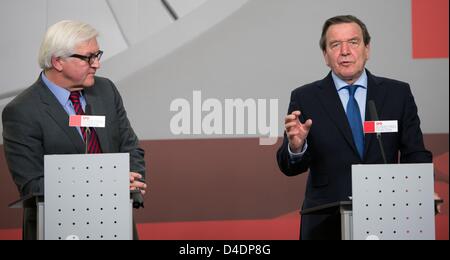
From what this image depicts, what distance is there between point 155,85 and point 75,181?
179 centimetres

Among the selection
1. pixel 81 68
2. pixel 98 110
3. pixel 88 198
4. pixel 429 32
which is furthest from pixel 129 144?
pixel 429 32

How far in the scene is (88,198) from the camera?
3619mm

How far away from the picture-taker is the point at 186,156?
5.41 meters

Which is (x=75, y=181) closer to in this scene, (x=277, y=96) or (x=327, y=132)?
(x=327, y=132)

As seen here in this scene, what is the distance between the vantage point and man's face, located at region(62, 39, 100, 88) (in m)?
4.28

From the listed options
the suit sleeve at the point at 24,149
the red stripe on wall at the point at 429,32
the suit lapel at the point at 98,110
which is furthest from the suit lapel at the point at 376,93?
the suit sleeve at the point at 24,149

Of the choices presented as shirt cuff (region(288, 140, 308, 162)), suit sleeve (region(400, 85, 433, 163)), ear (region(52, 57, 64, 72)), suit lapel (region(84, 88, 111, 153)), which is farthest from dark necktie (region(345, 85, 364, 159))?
ear (region(52, 57, 64, 72))

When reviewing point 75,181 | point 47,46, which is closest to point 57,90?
point 47,46

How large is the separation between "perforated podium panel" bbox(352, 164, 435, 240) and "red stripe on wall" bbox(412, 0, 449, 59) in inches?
79.5

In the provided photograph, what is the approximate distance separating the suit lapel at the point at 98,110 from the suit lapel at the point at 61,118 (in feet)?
0.33

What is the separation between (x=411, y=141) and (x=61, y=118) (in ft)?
5.98

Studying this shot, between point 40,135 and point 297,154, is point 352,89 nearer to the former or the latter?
point 297,154

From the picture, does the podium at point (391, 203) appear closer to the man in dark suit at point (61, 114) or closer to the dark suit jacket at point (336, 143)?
the dark suit jacket at point (336, 143)

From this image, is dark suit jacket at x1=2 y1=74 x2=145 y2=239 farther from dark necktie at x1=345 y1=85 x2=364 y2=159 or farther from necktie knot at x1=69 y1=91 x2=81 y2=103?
dark necktie at x1=345 y1=85 x2=364 y2=159
